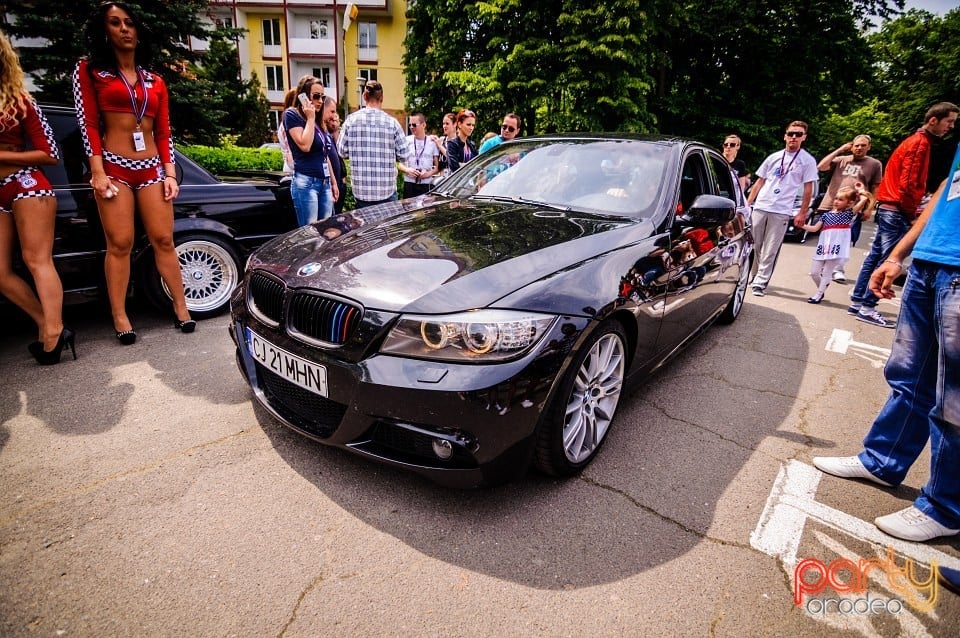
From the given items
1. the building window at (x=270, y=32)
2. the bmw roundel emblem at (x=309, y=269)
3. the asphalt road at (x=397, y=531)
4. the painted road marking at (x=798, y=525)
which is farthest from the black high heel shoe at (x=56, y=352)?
the building window at (x=270, y=32)

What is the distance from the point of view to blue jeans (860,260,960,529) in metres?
1.91

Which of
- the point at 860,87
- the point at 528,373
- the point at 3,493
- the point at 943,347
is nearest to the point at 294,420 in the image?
the point at 528,373

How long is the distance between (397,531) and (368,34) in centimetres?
3722

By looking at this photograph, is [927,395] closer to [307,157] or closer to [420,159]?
[307,157]

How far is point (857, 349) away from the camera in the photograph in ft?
14.5

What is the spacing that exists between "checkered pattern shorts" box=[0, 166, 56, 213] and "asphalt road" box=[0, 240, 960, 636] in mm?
1042

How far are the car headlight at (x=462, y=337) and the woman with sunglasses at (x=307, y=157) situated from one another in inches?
129

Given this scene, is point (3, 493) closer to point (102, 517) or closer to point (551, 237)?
point (102, 517)

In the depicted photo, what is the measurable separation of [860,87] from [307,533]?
78.4 ft

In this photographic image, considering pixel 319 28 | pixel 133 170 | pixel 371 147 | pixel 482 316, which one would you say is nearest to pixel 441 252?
pixel 482 316

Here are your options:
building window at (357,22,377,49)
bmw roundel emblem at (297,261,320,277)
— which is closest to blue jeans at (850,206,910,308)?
bmw roundel emblem at (297,261,320,277)

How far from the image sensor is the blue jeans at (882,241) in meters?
5.04

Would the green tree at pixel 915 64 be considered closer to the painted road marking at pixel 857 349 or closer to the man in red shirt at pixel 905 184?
the man in red shirt at pixel 905 184

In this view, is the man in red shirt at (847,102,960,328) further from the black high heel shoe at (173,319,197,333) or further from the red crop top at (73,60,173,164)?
the red crop top at (73,60,173,164)
